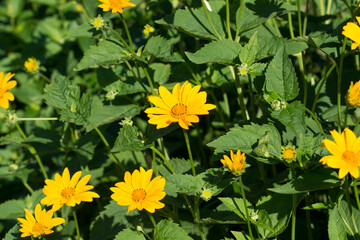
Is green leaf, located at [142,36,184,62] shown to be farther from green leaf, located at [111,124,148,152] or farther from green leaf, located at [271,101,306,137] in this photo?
green leaf, located at [271,101,306,137]

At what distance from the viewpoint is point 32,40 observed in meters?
3.62

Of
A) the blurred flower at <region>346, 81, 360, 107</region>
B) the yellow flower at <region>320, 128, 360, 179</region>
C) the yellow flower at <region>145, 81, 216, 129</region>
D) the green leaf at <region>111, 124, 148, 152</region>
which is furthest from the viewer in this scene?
the green leaf at <region>111, 124, 148, 152</region>

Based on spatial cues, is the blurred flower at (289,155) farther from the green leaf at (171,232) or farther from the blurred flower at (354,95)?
the green leaf at (171,232)

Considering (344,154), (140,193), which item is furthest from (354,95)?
(140,193)

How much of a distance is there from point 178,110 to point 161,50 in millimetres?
459

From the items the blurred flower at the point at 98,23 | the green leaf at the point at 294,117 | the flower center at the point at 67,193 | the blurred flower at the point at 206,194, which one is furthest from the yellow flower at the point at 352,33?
the flower center at the point at 67,193

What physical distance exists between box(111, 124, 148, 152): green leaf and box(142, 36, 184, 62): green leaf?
0.36 meters

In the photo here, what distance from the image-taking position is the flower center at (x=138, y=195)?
1505mm

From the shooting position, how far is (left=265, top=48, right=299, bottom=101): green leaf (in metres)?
1.70

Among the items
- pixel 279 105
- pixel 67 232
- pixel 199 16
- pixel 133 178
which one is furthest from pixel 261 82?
pixel 67 232

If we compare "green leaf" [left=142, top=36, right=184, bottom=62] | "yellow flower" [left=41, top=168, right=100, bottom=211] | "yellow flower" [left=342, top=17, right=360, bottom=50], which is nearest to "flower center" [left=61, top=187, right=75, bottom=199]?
"yellow flower" [left=41, top=168, right=100, bottom=211]

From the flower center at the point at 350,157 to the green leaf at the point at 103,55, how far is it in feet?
3.09

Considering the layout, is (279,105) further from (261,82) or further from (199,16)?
(199,16)

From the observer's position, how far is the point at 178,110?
1626 mm
